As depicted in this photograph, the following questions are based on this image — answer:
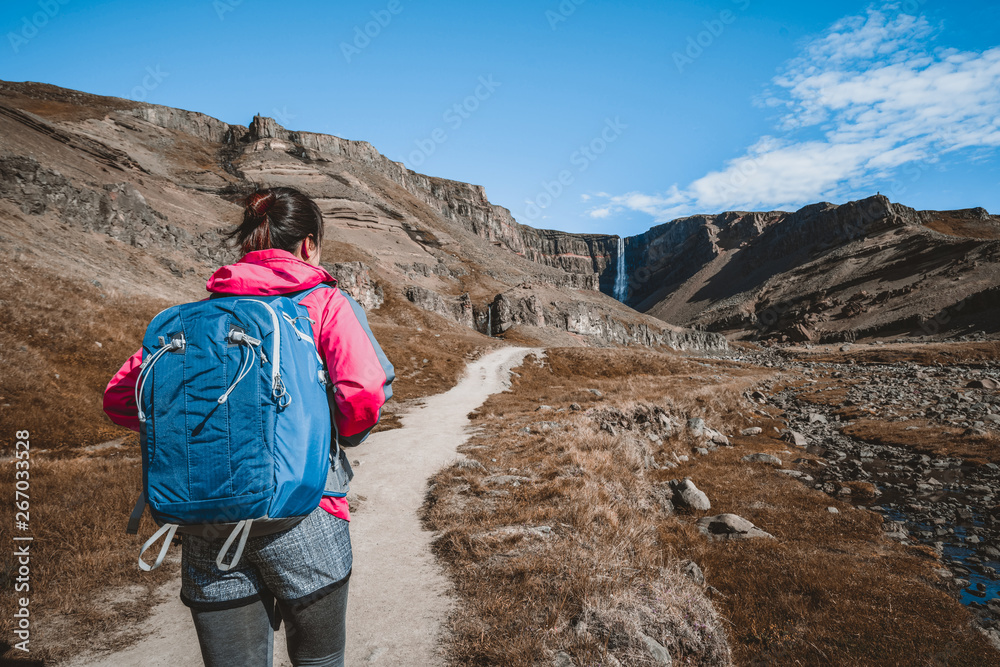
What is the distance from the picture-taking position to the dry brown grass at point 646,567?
441cm

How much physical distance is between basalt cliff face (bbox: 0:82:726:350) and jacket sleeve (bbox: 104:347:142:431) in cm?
2218

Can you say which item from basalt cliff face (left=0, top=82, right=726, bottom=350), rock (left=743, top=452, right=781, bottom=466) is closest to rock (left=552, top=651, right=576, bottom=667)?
rock (left=743, top=452, right=781, bottom=466)

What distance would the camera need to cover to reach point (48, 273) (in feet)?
58.1

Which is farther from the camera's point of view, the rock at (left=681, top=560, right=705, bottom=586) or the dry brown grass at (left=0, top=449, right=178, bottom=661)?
the rock at (left=681, top=560, right=705, bottom=586)

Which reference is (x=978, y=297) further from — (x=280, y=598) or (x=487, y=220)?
(x=487, y=220)

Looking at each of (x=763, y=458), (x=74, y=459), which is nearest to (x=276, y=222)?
(x=74, y=459)

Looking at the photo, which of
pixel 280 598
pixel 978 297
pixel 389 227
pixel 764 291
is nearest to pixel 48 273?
pixel 280 598

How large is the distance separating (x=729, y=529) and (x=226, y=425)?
9.79 metres

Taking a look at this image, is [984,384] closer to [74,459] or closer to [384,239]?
[74,459]

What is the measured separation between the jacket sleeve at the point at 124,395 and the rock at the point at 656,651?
14.9ft

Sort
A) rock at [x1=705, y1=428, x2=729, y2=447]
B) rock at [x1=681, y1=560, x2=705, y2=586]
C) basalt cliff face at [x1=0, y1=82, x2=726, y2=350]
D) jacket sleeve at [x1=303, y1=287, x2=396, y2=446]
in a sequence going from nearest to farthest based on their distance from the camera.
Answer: jacket sleeve at [x1=303, y1=287, x2=396, y2=446] < rock at [x1=681, y1=560, x2=705, y2=586] < rock at [x1=705, y1=428, x2=729, y2=447] < basalt cliff face at [x1=0, y1=82, x2=726, y2=350]

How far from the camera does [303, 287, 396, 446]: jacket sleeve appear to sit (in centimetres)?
198

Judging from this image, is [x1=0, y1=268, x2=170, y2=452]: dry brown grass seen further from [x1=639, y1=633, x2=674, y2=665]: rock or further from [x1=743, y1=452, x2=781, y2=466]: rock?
[x1=743, y1=452, x2=781, y2=466]: rock

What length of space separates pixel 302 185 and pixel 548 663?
9790 centimetres
